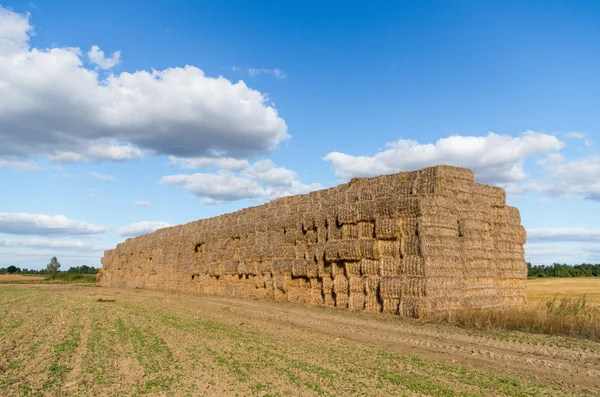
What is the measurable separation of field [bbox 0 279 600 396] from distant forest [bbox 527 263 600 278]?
2755 inches

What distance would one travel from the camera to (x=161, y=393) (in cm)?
727

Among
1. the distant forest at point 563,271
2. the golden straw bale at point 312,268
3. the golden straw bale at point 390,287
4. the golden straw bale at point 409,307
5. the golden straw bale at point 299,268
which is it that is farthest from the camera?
the distant forest at point 563,271

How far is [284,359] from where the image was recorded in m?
9.52

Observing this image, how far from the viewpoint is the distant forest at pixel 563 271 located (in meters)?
74.8

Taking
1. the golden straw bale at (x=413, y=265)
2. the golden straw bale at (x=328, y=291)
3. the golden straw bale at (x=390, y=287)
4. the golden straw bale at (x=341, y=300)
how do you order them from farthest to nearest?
the golden straw bale at (x=328, y=291)
the golden straw bale at (x=341, y=300)
the golden straw bale at (x=390, y=287)
the golden straw bale at (x=413, y=265)

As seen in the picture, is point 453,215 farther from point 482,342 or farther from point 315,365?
point 315,365

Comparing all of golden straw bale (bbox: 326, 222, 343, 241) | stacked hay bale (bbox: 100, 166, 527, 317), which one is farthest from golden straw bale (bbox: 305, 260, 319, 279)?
golden straw bale (bbox: 326, 222, 343, 241)

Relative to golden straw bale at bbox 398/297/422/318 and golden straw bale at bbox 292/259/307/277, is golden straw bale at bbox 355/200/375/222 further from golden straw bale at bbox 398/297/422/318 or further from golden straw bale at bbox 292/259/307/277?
golden straw bale at bbox 292/259/307/277

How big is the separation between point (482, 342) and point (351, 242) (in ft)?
28.3

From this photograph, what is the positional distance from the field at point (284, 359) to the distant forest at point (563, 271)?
230 ft

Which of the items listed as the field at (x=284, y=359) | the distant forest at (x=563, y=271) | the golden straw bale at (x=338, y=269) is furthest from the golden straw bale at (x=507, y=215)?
the distant forest at (x=563, y=271)

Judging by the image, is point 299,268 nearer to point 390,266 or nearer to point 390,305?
point 390,266

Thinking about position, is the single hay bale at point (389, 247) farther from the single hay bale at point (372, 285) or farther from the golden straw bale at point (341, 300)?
the golden straw bale at point (341, 300)

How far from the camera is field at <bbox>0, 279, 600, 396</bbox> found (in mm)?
7590
